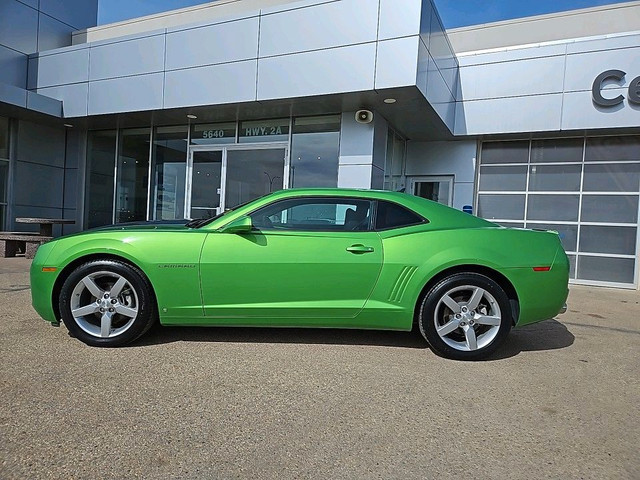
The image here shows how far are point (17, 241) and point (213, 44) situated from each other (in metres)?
6.58

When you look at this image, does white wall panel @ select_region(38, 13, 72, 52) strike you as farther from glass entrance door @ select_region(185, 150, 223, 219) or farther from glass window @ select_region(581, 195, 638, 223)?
glass window @ select_region(581, 195, 638, 223)

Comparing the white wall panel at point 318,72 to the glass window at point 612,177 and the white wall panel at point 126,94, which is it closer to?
the white wall panel at point 126,94

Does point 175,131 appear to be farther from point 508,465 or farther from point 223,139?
point 508,465

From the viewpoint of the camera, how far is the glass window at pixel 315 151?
8.95 m

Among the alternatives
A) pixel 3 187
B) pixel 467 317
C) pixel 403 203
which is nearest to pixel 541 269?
pixel 467 317

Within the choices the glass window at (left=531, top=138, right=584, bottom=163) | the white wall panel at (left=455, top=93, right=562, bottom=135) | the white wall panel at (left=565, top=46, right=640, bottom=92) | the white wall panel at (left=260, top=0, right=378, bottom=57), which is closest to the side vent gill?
the white wall panel at (left=260, top=0, right=378, bottom=57)

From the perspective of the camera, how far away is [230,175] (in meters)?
10.0

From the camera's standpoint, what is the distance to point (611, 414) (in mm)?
2613

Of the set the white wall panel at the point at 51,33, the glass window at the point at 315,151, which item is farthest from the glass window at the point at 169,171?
the white wall panel at the point at 51,33

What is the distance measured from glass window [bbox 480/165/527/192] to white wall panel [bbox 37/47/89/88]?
1025cm

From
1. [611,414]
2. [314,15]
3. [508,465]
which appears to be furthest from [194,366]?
[314,15]

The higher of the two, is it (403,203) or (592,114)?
(592,114)

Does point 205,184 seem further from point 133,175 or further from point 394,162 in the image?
point 394,162

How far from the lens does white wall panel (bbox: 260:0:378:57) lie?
290 inches
